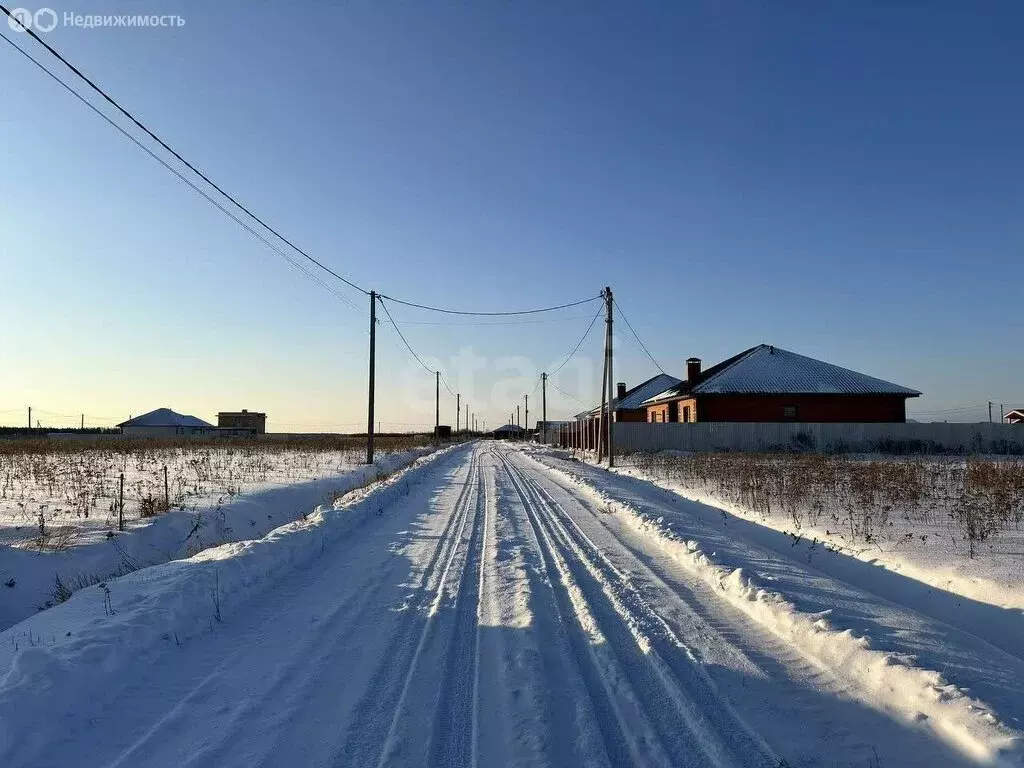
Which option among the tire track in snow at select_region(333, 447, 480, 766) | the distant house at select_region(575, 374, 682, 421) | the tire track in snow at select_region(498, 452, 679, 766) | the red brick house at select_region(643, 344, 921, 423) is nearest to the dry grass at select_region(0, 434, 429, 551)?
the tire track in snow at select_region(333, 447, 480, 766)

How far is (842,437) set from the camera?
34594 millimetres

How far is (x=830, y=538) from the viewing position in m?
9.08

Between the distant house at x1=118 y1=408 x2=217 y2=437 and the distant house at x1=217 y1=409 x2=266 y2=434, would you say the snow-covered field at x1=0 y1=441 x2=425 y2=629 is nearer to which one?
the distant house at x1=118 y1=408 x2=217 y2=437

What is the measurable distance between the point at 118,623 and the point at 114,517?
7.18 metres

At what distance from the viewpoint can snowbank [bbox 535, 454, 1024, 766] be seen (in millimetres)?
3234

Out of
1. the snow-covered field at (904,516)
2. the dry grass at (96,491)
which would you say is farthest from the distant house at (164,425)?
the snow-covered field at (904,516)

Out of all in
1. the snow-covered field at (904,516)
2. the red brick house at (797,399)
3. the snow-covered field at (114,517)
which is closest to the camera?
the snow-covered field at (904,516)

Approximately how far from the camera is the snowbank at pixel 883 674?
3.23 meters

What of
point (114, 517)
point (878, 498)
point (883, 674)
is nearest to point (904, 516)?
point (878, 498)

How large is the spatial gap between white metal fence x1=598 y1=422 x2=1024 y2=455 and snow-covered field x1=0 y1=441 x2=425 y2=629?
844 inches

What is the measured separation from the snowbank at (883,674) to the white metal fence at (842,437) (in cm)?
2963

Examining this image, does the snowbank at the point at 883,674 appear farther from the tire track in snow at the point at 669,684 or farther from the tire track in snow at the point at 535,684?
the tire track in snow at the point at 535,684

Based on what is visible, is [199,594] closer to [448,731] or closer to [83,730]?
[83,730]

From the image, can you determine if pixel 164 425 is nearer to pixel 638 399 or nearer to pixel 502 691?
pixel 638 399
